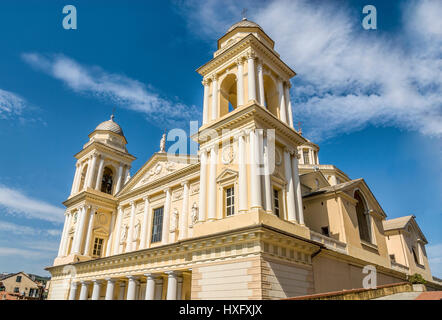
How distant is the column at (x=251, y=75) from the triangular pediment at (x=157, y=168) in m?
7.51

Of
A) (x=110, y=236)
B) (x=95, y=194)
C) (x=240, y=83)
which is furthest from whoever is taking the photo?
(x=95, y=194)

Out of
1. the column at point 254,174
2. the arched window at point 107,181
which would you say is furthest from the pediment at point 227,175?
the arched window at point 107,181

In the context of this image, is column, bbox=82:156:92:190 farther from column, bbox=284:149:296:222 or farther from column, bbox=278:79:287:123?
column, bbox=284:149:296:222

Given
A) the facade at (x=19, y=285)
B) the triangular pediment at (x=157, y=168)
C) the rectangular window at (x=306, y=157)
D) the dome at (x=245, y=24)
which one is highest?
the rectangular window at (x=306, y=157)

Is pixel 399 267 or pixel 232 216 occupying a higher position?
pixel 232 216

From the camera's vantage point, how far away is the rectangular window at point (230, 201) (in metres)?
15.9

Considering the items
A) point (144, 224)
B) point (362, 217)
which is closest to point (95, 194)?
point (144, 224)

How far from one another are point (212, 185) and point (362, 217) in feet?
40.8

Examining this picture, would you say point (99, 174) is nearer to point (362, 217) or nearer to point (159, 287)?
point (159, 287)

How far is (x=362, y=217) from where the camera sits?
22672mm

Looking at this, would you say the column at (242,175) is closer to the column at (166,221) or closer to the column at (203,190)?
the column at (203,190)

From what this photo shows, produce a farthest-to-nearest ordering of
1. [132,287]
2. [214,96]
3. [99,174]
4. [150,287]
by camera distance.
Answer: [99,174] < [132,287] < [214,96] < [150,287]
